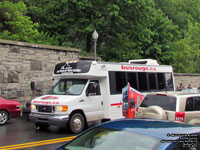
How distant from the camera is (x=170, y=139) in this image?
11.5 feet

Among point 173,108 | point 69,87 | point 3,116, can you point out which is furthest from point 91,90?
point 3,116

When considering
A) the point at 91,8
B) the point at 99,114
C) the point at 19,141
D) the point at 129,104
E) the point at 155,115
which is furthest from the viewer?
the point at 91,8

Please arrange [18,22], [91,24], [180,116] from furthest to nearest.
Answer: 1. [91,24]
2. [18,22]
3. [180,116]

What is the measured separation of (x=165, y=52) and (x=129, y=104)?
64.4ft

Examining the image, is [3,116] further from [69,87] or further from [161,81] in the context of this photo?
[161,81]

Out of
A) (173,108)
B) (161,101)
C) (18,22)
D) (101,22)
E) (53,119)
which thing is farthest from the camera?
(101,22)

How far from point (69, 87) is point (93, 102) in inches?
44.2

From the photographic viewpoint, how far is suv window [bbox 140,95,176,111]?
28.2 feet

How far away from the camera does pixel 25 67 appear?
16.3m

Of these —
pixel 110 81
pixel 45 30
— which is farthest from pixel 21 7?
pixel 110 81

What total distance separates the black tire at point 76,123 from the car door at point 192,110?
3922 mm

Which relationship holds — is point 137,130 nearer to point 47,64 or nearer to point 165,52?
point 47,64

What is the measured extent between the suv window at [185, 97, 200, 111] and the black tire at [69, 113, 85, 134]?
12.9 feet

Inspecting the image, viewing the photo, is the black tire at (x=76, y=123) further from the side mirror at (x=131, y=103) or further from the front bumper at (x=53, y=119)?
the side mirror at (x=131, y=103)
